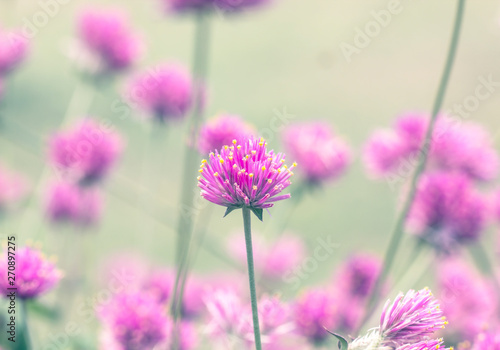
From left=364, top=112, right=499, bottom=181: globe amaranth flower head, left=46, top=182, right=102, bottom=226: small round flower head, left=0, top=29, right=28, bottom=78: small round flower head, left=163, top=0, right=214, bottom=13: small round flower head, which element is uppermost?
left=0, top=29, right=28, bottom=78: small round flower head

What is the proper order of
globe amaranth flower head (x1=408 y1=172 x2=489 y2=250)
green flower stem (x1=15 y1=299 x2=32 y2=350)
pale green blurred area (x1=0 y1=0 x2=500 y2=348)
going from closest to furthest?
green flower stem (x1=15 y1=299 x2=32 y2=350)
globe amaranth flower head (x1=408 y1=172 x2=489 y2=250)
pale green blurred area (x1=0 y1=0 x2=500 y2=348)

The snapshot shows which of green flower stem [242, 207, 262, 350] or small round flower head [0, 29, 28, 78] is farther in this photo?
small round flower head [0, 29, 28, 78]

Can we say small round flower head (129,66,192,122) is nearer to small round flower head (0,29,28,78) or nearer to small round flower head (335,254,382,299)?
small round flower head (0,29,28,78)

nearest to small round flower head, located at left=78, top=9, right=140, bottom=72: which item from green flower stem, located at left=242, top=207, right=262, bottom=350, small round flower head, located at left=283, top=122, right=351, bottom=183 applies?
small round flower head, located at left=283, top=122, right=351, bottom=183

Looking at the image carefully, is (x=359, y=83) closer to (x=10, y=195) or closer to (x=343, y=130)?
(x=343, y=130)

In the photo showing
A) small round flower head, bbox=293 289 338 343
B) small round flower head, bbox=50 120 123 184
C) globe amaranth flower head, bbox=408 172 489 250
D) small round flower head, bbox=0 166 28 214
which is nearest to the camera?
small round flower head, bbox=293 289 338 343

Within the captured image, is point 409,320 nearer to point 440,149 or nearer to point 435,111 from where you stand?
point 435,111

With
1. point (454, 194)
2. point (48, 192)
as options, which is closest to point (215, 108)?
point (48, 192)
